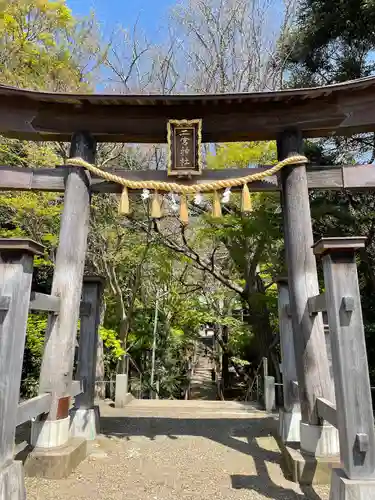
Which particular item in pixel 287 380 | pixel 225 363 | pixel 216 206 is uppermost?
pixel 216 206

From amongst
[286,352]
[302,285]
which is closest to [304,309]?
[302,285]

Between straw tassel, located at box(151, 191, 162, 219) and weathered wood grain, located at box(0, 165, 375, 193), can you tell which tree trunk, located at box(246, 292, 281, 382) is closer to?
weathered wood grain, located at box(0, 165, 375, 193)

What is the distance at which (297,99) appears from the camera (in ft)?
14.6

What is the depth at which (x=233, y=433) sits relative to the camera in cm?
529

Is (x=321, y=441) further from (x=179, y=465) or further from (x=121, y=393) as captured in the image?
(x=121, y=393)

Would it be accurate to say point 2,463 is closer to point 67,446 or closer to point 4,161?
point 67,446

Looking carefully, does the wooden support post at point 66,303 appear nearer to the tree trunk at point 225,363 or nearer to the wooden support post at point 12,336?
the wooden support post at point 12,336

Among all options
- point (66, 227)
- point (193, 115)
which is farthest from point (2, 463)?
point (193, 115)

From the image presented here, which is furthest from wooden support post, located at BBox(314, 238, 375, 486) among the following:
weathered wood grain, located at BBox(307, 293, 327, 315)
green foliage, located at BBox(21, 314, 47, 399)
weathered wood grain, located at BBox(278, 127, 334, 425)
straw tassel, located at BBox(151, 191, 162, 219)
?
green foliage, located at BBox(21, 314, 47, 399)

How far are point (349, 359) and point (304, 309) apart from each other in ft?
4.09

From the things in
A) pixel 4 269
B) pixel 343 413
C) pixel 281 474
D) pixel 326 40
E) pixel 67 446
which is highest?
pixel 326 40

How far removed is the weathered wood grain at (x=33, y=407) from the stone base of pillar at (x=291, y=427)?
2.76 meters

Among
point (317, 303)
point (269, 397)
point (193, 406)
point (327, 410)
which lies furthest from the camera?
point (193, 406)

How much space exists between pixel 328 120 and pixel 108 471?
478 centimetres
